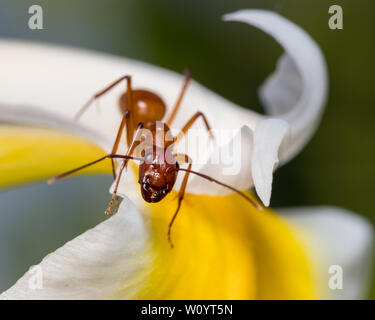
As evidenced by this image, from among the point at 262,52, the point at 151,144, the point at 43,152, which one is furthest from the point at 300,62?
the point at 262,52

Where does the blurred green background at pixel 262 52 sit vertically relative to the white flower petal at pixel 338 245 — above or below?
above

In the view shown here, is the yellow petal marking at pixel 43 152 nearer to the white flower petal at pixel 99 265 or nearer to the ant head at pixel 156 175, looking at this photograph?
the ant head at pixel 156 175

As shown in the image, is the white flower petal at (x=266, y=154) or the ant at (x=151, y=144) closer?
the white flower petal at (x=266, y=154)

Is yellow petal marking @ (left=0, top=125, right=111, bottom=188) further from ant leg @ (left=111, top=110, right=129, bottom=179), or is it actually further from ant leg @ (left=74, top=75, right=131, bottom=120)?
ant leg @ (left=74, top=75, right=131, bottom=120)

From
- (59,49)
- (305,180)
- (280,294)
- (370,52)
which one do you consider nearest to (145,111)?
(59,49)

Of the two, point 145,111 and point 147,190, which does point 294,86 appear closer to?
point 145,111

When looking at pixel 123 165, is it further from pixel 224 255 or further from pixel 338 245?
pixel 338 245

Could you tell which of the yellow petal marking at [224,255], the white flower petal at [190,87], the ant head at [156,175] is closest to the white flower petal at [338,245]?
the yellow petal marking at [224,255]
